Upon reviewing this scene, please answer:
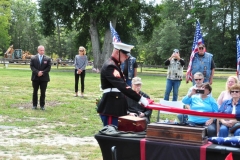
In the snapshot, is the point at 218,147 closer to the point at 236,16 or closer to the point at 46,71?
the point at 46,71

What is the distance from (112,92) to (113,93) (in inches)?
0.8

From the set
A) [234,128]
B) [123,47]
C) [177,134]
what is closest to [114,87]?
[123,47]

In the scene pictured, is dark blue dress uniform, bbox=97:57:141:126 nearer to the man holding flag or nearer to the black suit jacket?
the man holding flag

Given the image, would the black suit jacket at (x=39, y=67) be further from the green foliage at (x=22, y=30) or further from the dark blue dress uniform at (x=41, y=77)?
the green foliage at (x=22, y=30)

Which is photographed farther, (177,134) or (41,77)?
(41,77)

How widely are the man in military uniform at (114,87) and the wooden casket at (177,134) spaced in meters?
0.85

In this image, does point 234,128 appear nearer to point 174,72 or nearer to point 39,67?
point 174,72

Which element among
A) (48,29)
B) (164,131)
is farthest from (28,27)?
(164,131)

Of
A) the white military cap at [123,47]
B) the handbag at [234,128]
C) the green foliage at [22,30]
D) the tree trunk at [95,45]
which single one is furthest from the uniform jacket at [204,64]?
the green foliage at [22,30]

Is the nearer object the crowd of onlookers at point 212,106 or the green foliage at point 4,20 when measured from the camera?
the crowd of onlookers at point 212,106

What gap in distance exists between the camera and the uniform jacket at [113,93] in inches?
200

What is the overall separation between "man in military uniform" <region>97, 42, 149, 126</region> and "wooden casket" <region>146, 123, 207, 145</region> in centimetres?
85

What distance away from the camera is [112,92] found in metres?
5.34

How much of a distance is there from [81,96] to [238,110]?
8.87 metres
